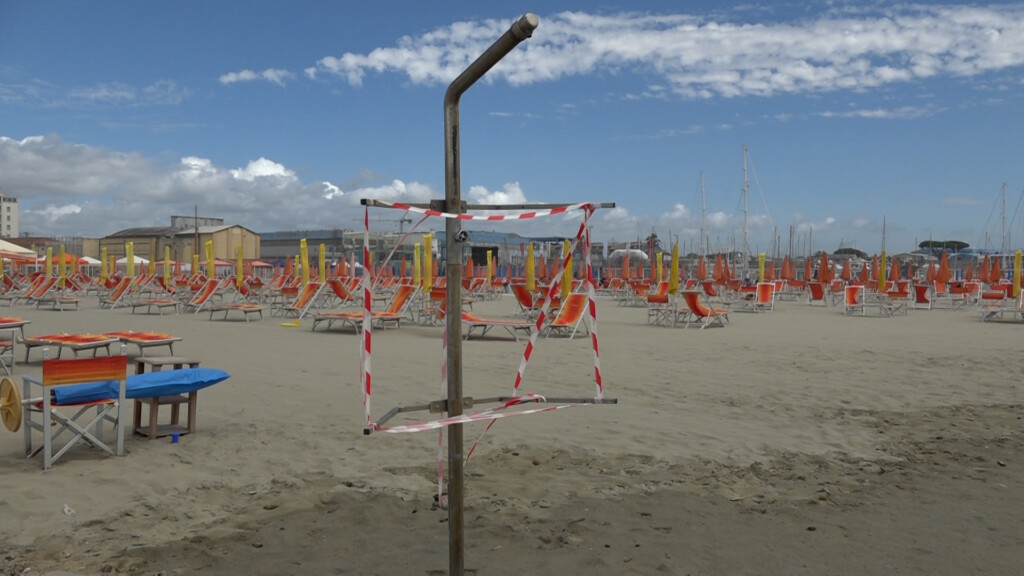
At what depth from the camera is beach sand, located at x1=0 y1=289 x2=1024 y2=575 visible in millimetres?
3082

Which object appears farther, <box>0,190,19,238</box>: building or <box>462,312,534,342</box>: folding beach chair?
<box>0,190,19,238</box>: building

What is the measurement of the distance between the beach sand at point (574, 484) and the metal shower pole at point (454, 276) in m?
0.51

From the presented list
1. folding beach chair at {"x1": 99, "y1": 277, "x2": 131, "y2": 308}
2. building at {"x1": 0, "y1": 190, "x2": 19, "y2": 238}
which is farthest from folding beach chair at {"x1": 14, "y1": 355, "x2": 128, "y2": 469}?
building at {"x1": 0, "y1": 190, "x2": 19, "y2": 238}

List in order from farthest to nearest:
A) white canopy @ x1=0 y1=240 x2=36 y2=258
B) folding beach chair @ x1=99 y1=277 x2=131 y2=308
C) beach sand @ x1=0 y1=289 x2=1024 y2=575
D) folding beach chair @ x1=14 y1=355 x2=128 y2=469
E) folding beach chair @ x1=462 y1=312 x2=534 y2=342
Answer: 1. white canopy @ x1=0 y1=240 x2=36 y2=258
2. folding beach chair @ x1=99 y1=277 x2=131 y2=308
3. folding beach chair @ x1=462 y1=312 x2=534 y2=342
4. folding beach chair @ x1=14 y1=355 x2=128 y2=469
5. beach sand @ x1=0 y1=289 x2=1024 y2=575

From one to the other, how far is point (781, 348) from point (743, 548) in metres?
7.38

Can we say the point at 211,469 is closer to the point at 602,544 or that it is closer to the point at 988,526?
the point at 602,544

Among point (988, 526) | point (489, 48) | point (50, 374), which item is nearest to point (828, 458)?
point (988, 526)

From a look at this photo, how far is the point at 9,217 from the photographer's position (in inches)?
4387

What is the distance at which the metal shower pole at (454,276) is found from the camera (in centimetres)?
240

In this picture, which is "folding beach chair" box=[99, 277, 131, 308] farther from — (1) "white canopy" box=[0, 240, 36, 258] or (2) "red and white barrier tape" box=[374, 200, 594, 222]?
(2) "red and white barrier tape" box=[374, 200, 594, 222]

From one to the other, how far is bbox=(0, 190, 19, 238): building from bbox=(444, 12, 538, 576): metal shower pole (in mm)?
127113

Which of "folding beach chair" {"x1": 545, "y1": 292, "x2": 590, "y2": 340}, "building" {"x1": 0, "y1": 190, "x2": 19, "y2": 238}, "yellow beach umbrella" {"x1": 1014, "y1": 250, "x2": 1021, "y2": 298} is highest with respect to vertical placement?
"building" {"x1": 0, "y1": 190, "x2": 19, "y2": 238}

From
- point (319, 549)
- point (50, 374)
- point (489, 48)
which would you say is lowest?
point (319, 549)

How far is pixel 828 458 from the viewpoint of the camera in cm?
459
